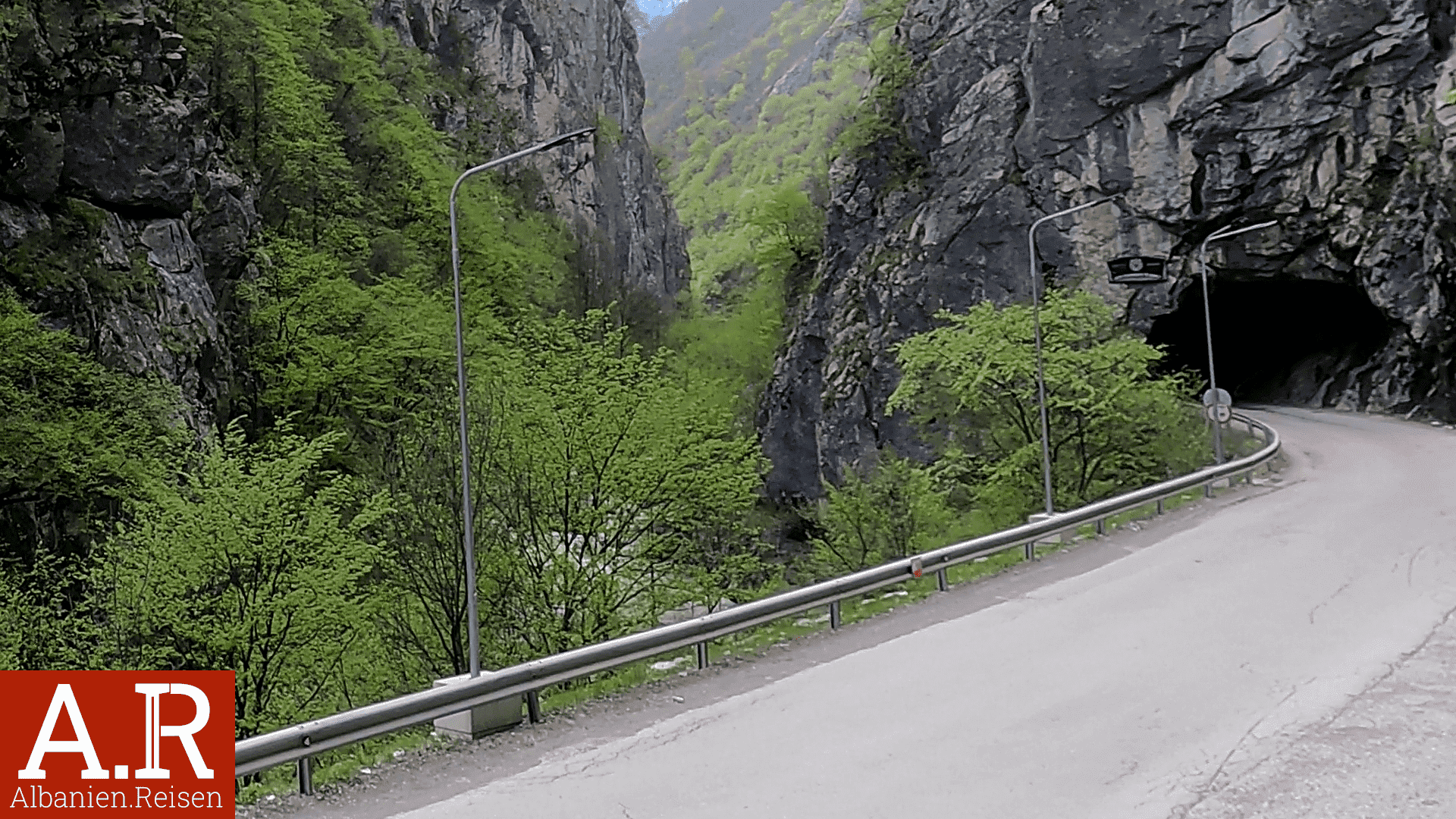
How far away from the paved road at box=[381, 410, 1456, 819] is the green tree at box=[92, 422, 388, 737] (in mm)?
9468

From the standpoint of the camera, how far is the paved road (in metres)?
5.86

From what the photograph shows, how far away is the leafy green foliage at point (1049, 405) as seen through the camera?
22219 mm

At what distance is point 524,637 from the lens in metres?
16.3

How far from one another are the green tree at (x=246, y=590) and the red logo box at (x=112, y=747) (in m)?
8.44

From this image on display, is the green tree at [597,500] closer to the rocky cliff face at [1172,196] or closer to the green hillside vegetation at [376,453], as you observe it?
the green hillside vegetation at [376,453]

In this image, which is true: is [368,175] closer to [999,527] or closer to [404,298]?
[404,298]

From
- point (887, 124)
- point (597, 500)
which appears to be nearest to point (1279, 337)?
point (887, 124)

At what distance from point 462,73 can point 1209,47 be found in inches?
1521

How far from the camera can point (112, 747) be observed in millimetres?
5828

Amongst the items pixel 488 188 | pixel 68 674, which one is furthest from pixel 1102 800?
pixel 488 188

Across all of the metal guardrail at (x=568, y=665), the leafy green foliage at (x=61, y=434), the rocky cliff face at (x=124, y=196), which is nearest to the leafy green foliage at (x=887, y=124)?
the rocky cliff face at (x=124, y=196)

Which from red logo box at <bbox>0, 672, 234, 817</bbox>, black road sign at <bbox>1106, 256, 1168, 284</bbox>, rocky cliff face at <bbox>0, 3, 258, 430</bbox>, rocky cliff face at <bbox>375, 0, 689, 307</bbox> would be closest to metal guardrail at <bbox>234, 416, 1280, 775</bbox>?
red logo box at <bbox>0, 672, 234, 817</bbox>

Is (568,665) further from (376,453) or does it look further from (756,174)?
(756,174)

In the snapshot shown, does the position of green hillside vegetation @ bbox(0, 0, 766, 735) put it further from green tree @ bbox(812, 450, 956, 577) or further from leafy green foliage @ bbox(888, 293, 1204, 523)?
leafy green foliage @ bbox(888, 293, 1204, 523)
